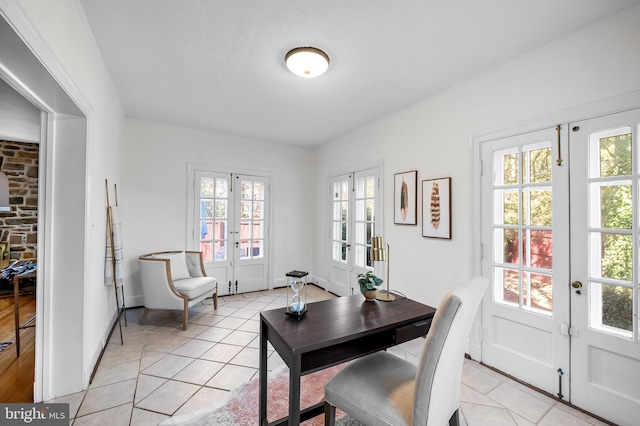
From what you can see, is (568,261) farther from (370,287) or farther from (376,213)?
(376,213)

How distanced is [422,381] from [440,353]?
0.48ft

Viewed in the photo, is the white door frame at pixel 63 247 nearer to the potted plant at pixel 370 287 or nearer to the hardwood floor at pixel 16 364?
the hardwood floor at pixel 16 364

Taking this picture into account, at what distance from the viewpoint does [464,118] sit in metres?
2.70

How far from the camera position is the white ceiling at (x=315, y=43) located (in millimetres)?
1793

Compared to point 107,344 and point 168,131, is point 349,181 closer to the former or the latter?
point 168,131

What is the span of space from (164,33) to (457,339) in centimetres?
282

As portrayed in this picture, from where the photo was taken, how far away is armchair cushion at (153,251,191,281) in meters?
3.67

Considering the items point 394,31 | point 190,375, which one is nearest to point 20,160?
point 190,375

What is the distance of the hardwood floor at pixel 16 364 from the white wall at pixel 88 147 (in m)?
0.26

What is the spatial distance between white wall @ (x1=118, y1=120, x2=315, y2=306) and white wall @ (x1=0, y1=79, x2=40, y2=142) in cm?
99

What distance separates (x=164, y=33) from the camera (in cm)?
207

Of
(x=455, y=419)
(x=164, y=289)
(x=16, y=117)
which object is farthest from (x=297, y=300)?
(x=16, y=117)

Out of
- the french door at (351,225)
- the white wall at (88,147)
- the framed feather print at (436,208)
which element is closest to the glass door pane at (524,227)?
the framed feather print at (436,208)

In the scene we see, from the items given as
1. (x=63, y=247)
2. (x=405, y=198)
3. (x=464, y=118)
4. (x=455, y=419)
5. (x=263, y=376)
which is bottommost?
(x=455, y=419)
